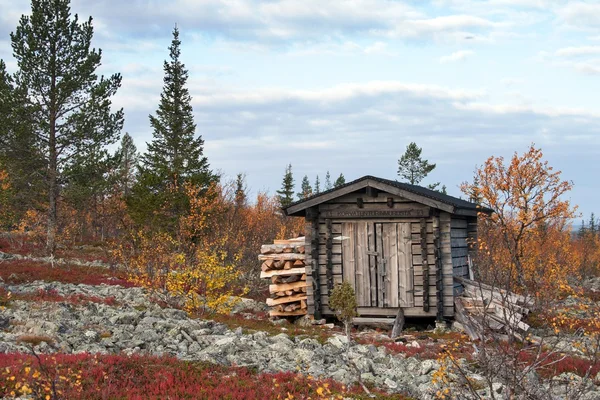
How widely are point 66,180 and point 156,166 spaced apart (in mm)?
5667

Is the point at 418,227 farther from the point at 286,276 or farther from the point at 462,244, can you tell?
the point at 286,276

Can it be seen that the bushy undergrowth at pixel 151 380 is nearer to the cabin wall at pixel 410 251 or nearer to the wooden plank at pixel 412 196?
the cabin wall at pixel 410 251

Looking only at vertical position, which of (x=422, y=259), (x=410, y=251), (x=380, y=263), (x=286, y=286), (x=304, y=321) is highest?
(x=410, y=251)

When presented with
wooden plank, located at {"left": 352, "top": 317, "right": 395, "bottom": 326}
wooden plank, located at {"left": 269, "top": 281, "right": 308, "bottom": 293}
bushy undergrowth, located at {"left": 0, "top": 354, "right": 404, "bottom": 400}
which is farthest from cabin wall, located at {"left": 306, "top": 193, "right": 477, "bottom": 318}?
bushy undergrowth, located at {"left": 0, "top": 354, "right": 404, "bottom": 400}

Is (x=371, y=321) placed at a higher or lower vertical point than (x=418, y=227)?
lower

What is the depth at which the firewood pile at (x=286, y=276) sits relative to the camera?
1797cm

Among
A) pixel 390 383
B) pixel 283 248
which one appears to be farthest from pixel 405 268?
pixel 390 383

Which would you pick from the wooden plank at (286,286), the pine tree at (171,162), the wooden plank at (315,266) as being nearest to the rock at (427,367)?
the wooden plank at (315,266)

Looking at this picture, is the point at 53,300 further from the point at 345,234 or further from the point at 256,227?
the point at 256,227

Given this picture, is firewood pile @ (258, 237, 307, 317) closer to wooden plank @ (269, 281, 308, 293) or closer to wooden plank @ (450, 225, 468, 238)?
wooden plank @ (269, 281, 308, 293)

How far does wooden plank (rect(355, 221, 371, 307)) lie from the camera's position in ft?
55.0

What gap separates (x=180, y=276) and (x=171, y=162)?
22273mm

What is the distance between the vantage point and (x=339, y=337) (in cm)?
1348

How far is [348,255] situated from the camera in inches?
668
